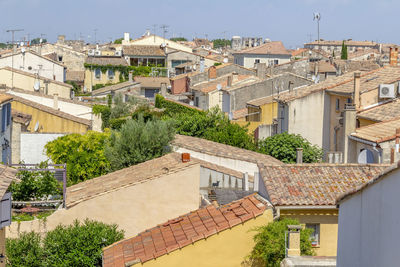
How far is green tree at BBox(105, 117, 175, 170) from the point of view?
2920 centimetres

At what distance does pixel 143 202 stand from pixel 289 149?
15.2 meters

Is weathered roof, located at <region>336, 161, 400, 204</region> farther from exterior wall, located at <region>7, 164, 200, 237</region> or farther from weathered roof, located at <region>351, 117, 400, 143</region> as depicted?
weathered roof, located at <region>351, 117, 400, 143</region>

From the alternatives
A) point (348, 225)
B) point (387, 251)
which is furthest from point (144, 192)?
point (387, 251)

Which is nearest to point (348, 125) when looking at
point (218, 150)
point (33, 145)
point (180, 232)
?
point (218, 150)

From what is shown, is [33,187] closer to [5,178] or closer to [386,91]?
[5,178]

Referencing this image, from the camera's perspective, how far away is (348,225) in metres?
9.34

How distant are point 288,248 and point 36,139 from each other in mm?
22564

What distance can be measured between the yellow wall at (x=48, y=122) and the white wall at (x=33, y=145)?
2.54 m

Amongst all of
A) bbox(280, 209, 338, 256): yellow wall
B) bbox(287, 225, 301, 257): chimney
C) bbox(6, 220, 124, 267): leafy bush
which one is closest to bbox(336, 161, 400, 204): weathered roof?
bbox(287, 225, 301, 257): chimney

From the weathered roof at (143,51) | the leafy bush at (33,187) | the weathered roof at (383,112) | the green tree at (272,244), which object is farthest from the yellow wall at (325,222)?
the weathered roof at (143,51)

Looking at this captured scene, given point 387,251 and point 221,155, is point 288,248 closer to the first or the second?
point 387,251

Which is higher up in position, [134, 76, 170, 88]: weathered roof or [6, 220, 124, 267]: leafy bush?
[134, 76, 170, 88]: weathered roof

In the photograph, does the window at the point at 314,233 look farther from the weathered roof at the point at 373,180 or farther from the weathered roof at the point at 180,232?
the weathered roof at the point at 373,180

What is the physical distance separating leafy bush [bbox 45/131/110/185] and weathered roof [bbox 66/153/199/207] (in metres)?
5.35
